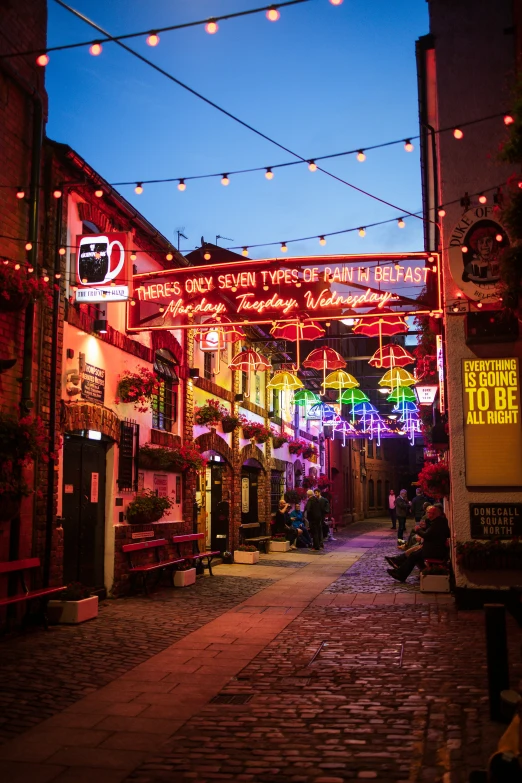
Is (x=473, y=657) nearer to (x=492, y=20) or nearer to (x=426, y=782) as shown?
(x=426, y=782)

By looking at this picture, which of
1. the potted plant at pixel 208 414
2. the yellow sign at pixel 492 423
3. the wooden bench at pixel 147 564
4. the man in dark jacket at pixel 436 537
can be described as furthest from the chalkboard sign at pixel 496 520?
the potted plant at pixel 208 414

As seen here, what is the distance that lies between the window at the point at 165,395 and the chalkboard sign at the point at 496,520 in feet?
21.6

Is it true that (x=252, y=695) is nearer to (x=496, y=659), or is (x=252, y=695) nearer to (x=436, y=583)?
(x=496, y=659)

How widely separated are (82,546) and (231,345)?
30.9 ft

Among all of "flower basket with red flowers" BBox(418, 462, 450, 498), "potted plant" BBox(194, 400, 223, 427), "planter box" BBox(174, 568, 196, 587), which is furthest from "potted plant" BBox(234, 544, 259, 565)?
"flower basket with red flowers" BBox(418, 462, 450, 498)

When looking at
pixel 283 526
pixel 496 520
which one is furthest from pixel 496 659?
pixel 283 526

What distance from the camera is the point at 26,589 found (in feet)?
31.6

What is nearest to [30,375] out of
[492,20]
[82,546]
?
[82,546]

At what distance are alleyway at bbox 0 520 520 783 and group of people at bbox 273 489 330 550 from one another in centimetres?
1124

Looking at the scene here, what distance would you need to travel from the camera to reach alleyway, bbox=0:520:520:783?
488 cm

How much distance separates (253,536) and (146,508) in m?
9.38

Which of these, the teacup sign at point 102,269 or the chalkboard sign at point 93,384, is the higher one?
the teacup sign at point 102,269

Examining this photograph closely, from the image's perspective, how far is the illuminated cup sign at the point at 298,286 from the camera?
11797 mm

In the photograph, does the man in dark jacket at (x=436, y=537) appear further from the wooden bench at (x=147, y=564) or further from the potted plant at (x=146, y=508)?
the potted plant at (x=146, y=508)
